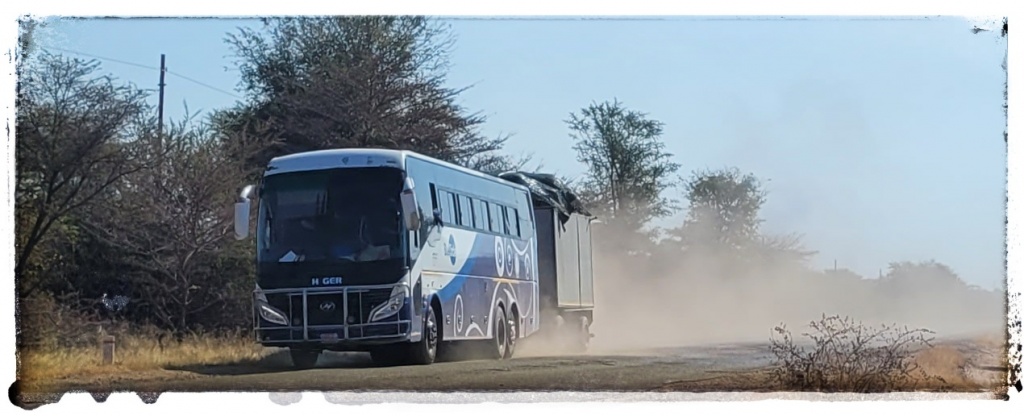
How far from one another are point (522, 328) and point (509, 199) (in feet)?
7.57

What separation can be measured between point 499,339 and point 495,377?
5.30 meters

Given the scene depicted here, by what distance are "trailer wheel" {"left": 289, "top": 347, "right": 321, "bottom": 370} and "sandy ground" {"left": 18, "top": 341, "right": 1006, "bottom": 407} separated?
0.26 metres

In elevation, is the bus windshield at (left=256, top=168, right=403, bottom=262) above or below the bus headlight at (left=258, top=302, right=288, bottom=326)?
above

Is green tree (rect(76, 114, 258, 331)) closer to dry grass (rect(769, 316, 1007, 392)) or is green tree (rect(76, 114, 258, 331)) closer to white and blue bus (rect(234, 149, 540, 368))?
white and blue bus (rect(234, 149, 540, 368))

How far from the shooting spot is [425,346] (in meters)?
21.1

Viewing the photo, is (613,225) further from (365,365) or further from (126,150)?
(365,365)

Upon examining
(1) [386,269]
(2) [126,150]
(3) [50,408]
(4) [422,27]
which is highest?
(4) [422,27]

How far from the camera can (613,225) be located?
4328 centimetres

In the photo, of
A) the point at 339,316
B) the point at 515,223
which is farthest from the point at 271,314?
the point at 515,223

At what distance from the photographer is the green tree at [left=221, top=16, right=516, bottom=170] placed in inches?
1363

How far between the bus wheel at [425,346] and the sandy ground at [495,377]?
220 millimetres

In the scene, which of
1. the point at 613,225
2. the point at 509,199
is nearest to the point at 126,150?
the point at 509,199

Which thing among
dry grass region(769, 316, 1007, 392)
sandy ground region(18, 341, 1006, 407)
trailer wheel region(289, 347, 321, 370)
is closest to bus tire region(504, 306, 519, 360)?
sandy ground region(18, 341, 1006, 407)

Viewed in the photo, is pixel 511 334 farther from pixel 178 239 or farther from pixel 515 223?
pixel 178 239
